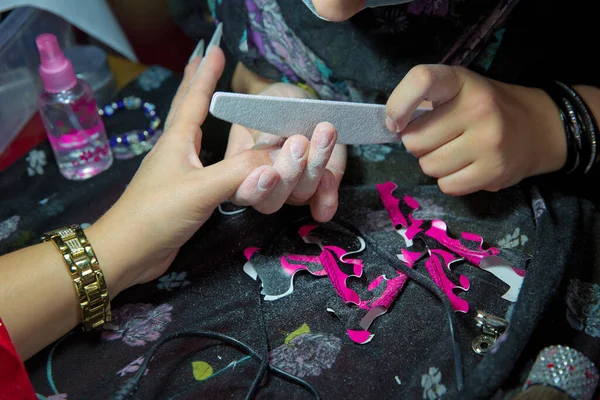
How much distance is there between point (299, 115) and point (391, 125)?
10 cm

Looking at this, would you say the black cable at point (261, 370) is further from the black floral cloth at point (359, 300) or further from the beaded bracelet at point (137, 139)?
the beaded bracelet at point (137, 139)

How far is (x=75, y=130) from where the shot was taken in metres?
0.79

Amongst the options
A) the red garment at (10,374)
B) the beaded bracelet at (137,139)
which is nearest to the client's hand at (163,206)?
the red garment at (10,374)

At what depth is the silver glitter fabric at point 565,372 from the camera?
0.42 metres

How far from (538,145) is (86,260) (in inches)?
18.2

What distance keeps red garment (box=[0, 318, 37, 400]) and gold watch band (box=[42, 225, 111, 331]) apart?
0.08 metres

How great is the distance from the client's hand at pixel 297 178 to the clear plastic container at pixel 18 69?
478mm

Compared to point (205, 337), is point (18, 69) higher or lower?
higher

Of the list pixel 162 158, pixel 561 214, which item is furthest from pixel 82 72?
pixel 561 214

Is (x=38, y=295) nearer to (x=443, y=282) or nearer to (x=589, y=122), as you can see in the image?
(x=443, y=282)

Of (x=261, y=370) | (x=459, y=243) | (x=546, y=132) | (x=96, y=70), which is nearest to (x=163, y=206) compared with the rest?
(x=261, y=370)

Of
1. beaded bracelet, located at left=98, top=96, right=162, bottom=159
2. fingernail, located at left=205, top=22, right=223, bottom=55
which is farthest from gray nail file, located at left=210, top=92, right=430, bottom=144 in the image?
beaded bracelet, located at left=98, top=96, right=162, bottom=159

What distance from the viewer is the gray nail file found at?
0.49m

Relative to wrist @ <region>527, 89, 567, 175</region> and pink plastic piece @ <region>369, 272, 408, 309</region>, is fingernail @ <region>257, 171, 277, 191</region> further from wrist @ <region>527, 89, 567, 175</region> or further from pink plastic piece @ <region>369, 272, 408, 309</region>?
wrist @ <region>527, 89, 567, 175</region>
